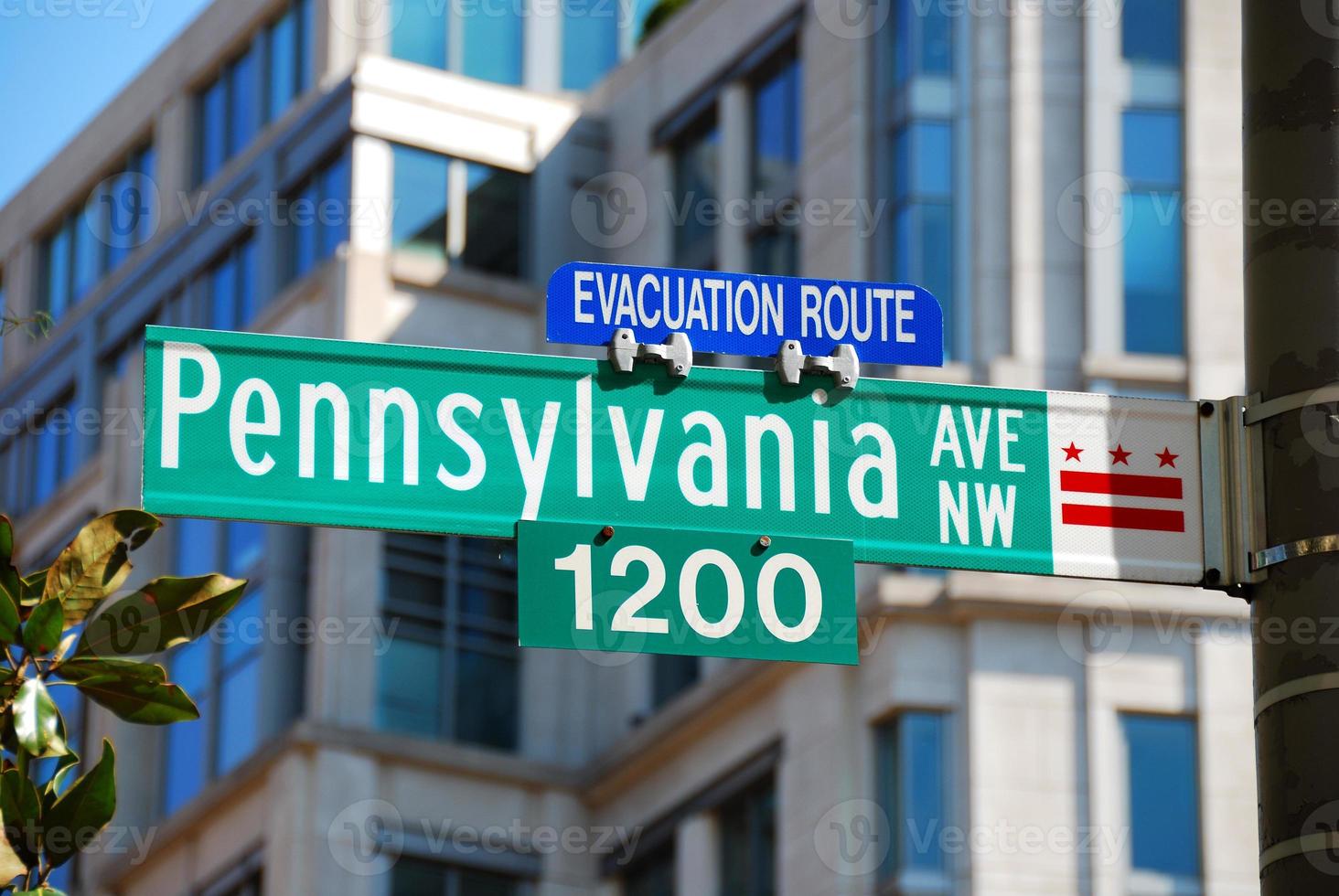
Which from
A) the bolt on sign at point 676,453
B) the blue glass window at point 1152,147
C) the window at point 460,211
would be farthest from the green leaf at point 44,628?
the window at point 460,211

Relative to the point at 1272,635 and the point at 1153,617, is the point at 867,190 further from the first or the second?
the point at 1272,635

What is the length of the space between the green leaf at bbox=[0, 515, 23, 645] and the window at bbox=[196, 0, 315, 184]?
31.0 meters

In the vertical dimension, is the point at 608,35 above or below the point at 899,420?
above

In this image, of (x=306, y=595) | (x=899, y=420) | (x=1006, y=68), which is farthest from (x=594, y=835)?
(x=899, y=420)

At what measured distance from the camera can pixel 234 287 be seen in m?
36.1

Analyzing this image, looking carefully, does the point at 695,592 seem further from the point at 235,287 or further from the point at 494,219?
the point at 235,287

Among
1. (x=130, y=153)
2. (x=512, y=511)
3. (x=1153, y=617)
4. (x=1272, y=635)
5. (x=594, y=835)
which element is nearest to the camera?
(x=1272, y=635)

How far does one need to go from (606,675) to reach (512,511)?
89.9ft

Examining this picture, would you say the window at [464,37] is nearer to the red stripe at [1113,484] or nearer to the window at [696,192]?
the window at [696,192]

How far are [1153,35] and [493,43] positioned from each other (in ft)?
36.0

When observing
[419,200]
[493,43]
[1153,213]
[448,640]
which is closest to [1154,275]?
[1153,213]

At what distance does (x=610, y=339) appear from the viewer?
5.86 meters

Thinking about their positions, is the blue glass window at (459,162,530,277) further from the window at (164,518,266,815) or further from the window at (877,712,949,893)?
the window at (877,712,949,893)

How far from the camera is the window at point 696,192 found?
3291 cm
